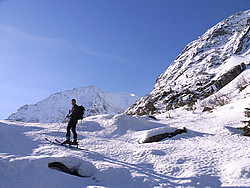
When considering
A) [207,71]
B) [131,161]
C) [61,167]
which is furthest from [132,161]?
[207,71]

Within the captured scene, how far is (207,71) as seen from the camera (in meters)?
49.3

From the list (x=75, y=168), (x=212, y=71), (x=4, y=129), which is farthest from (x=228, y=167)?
(x=212, y=71)

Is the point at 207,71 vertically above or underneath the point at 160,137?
above

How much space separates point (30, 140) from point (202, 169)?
6230mm

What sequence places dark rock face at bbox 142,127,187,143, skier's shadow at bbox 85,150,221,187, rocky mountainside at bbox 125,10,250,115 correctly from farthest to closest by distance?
rocky mountainside at bbox 125,10,250,115 → dark rock face at bbox 142,127,187,143 → skier's shadow at bbox 85,150,221,187

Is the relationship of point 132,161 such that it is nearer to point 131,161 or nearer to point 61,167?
point 131,161

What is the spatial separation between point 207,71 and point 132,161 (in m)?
49.2

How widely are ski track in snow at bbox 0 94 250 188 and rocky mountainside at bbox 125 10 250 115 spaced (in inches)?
806

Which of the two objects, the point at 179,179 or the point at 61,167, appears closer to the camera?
the point at 179,179

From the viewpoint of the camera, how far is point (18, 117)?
18825 cm

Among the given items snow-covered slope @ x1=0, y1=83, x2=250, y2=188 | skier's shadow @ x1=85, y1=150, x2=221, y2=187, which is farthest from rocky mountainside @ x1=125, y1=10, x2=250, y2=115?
skier's shadow @ x1=85, y1=150, x2=221, y2=187

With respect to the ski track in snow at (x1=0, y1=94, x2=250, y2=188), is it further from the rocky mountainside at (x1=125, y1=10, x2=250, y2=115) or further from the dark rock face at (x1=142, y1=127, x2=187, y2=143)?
the rocky mountainside at (x1=125, y1=10, x2=250, y2=115)

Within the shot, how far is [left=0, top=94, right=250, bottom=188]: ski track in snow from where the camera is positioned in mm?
4086

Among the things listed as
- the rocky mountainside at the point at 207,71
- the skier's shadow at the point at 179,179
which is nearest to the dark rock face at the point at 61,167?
the skier's shadow at the point at 179,179
